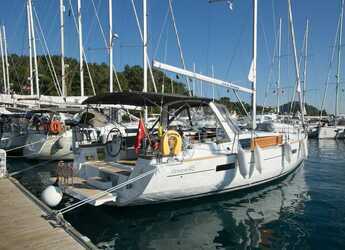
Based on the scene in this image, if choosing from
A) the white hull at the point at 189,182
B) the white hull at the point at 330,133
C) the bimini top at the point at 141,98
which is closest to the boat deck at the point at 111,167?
the white hull at the point at 189,182

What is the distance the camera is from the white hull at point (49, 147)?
17.6 m

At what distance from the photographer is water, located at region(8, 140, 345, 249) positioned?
7.21 meters

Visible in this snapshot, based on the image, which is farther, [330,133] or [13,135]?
[330,133]

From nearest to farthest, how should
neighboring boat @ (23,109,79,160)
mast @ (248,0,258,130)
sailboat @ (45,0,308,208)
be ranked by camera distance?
sailboat @ (45,0,308,208) < mast @ (248,0,258,130) < neighboring boat @ (23,109,79,160)

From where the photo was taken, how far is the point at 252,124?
12180 millimetres

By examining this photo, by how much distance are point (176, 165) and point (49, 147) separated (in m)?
11.0

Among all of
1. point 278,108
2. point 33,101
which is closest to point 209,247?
point 33,101

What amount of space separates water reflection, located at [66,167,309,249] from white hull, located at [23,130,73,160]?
30.2 ft

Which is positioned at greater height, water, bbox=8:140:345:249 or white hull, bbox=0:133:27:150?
white hull, bbox=0:133:27:150

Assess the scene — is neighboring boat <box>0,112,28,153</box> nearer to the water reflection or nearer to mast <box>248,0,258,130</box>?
the water reflection

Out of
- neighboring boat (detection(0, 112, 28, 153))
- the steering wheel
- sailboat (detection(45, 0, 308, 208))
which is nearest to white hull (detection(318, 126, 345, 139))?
sailboat (detection(45, 0, 308, 208))

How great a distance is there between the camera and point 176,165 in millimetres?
8500

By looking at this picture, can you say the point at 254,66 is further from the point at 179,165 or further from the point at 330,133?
the point at 330,133

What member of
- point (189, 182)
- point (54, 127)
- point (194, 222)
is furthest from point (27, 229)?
point (54, 127)
